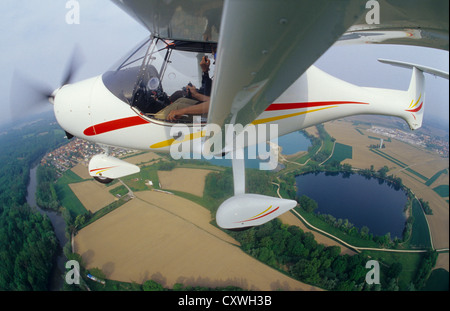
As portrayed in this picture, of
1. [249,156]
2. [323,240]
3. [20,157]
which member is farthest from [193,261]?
[20,157]

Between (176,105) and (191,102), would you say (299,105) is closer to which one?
(191,102)

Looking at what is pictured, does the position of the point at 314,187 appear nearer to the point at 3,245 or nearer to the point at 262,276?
the point at 262,276

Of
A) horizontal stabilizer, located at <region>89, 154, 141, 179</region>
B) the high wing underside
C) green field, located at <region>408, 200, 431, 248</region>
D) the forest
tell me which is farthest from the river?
green field, located at <region>408, 200, 431, 248</region>

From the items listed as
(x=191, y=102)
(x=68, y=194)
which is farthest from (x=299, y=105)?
(x=68, y=194)

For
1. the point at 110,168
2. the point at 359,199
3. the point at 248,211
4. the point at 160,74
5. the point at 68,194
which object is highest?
the point at 160,74

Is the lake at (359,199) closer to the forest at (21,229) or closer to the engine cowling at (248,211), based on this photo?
the engine cowling at (248,211)

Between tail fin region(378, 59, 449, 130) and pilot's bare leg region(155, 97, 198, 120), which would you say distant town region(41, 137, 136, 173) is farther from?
tail fin region(378, 59, 449, 130)
